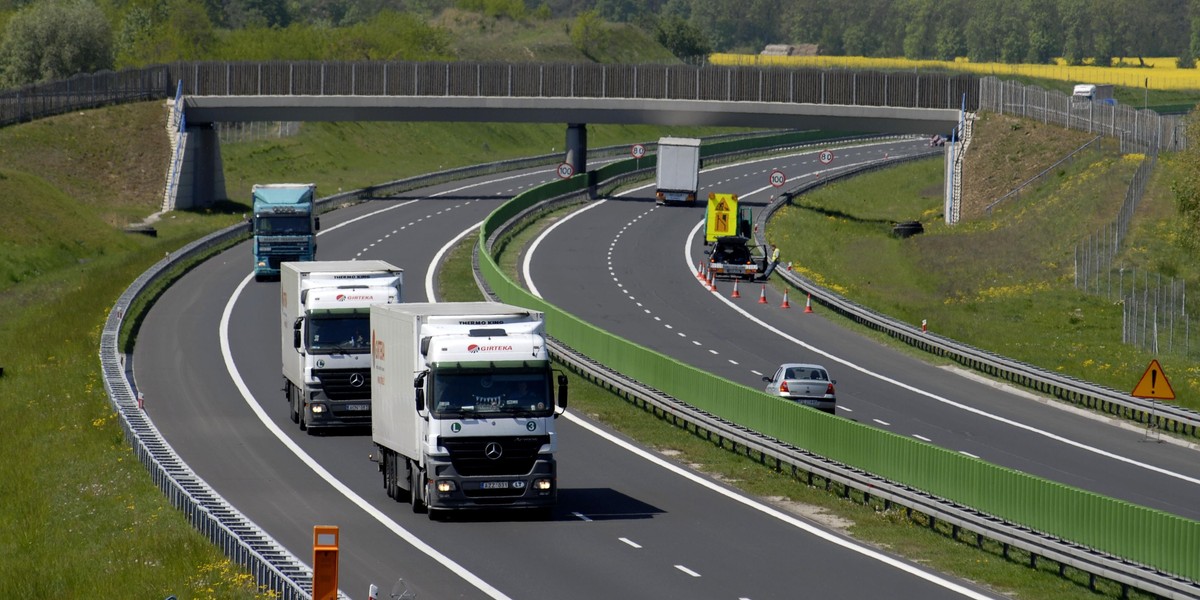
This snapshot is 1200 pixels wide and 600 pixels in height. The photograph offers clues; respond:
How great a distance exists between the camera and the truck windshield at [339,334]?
37.6 meters

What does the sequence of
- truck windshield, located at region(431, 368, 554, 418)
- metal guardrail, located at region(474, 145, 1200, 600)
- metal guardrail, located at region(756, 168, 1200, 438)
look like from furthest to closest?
metal guardrail, located at region(756, 168, 1200, 438) < truck windshield, located at region(431, 368, 554, 418) < metal guardrail, located at region(474, 145, 1200, 600)

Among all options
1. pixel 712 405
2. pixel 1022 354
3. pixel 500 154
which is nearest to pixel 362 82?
pixel 500 154

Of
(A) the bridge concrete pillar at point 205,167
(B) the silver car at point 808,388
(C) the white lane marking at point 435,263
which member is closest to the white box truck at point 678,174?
(C) the white lane marking at point 435,263

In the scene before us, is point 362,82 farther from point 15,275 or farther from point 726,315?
point 726,315

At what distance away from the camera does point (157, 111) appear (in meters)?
101

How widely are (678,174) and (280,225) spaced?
35.1m

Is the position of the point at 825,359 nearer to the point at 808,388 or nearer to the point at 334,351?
the point at 808,388

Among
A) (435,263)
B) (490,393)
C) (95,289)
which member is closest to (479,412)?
(490,393)

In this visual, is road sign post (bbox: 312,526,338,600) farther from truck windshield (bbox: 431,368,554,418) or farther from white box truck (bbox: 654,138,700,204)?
white box truck (bbox: 654,138,700,204)

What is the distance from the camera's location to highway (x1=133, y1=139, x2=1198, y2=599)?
2558cm

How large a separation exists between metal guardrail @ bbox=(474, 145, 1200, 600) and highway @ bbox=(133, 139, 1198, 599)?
1360 millimetres

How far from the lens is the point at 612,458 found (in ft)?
119

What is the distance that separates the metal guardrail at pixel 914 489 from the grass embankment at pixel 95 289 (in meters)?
11.9

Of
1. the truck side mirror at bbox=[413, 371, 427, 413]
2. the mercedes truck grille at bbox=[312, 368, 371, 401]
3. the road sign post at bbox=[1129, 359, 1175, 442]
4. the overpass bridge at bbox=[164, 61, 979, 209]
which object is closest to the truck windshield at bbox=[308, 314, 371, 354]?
the mercedes truck grille at bbox=[312, 368, 371, 401]
